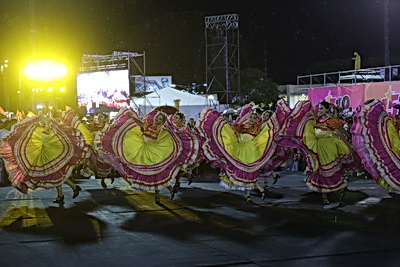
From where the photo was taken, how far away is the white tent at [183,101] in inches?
1193

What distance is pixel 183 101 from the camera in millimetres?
30516

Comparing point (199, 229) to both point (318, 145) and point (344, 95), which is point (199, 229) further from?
point (344, 95)

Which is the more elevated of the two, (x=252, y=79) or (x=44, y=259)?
(x=252, y=79)

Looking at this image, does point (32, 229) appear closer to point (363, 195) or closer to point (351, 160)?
point (351, 160)

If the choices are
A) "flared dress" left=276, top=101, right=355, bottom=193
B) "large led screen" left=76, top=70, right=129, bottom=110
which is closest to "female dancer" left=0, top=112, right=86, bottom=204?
"flared dress" left=276, top=101, right=355, bottom=193

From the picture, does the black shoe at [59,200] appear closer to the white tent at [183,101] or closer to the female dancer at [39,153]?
the female dancer at [39,153]

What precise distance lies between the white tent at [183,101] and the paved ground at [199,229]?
19029 millimetres

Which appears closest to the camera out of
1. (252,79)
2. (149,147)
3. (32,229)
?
(32,229)

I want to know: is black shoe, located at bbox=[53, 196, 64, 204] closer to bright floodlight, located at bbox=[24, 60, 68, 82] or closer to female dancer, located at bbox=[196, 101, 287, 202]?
female dancer, located at bbox=[196, 101, 287, 202]

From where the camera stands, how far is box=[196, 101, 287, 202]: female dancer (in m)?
9.76

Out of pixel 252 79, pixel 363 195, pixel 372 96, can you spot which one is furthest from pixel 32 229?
pixel 252 79

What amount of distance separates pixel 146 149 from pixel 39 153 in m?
1.67

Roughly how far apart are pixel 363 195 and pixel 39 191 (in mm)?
5952

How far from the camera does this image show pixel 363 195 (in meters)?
11.0
